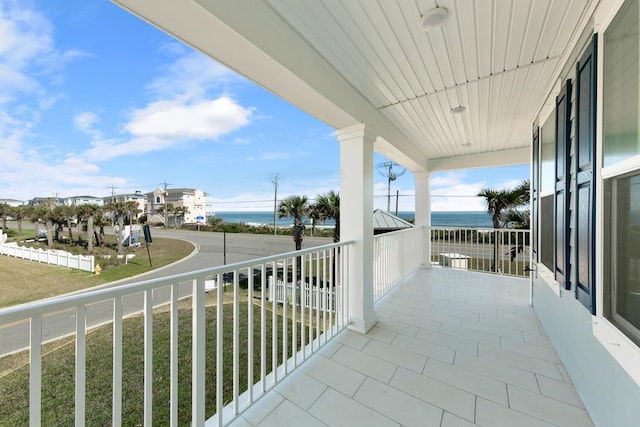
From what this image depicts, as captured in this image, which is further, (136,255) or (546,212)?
(136,255)

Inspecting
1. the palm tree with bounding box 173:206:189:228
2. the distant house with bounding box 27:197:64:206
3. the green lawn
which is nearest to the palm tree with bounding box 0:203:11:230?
the distant house with bounding box 27:197:64:206

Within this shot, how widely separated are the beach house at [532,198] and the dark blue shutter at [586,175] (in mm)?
14

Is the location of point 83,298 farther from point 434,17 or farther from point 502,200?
point 502,200

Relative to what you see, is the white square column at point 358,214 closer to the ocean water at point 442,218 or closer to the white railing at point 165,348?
the white railing at point 165,348

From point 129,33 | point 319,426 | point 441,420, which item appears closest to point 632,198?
point 441,420

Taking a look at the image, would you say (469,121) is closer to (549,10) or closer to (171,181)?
(549,10)

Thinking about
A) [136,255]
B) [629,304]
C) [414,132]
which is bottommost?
[136,255]

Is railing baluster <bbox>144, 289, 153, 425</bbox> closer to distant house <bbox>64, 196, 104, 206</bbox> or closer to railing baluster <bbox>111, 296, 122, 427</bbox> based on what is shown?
railing baluster <bbox>111, 296, 122, 427</bbox>

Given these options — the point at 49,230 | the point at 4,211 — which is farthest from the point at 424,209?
the point at 49,230

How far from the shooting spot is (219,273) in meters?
1.41

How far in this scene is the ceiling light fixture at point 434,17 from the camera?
4.77ft

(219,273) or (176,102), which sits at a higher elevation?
(176,102)

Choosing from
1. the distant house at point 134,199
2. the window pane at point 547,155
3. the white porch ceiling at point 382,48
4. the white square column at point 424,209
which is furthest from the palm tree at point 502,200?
the distant house at point 134,199

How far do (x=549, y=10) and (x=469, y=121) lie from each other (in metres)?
1.86
